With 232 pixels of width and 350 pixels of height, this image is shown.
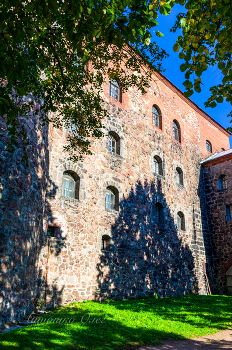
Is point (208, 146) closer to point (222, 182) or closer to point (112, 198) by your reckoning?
point (222, 182)

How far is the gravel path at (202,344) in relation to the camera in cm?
607

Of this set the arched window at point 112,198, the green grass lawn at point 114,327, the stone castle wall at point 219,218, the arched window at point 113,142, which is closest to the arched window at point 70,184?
the arched window at point 112,198

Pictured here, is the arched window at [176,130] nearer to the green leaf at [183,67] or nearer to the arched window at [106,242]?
the arched window at [106,242]

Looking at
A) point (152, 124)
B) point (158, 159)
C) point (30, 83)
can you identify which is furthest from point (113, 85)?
point (30, 83)

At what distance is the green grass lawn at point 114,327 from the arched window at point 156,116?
10.9 meters

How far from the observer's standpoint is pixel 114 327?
6.92 meters

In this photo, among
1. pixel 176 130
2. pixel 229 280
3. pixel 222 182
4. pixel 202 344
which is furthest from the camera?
pixel 222 182

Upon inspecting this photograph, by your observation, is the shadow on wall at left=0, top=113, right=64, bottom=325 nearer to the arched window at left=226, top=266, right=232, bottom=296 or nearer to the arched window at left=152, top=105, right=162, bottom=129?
the arched window at left=152, top=105, right=162, bottom=129

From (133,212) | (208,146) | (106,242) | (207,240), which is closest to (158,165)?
(133,212)

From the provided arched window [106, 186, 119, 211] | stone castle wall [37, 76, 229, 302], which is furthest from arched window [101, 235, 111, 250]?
arched window [106, 186, 119, 211]

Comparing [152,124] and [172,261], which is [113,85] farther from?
[172,261]

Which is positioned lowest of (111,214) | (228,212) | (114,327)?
(114,327)

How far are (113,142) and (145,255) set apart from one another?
571cm

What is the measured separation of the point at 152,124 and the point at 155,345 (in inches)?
515
